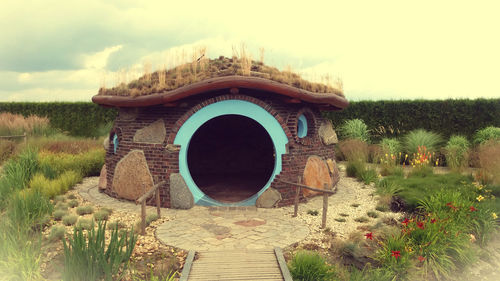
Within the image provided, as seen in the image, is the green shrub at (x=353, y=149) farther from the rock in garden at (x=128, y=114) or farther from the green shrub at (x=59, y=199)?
the green shrub at (x=59, y=199)

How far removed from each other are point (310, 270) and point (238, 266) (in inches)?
35.1

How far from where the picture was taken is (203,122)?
7473 millimetres

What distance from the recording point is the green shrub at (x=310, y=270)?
14.0 ft

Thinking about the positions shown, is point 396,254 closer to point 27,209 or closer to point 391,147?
point 27,209

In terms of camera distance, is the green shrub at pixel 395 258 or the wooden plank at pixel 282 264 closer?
the wooden plank at pixel 282 264

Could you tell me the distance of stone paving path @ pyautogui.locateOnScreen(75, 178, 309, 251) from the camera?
5.32 meters

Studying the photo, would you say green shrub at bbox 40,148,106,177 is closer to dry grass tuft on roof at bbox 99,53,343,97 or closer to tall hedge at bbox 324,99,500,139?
dry grass tuft on roof at bbox 99,53,343,97

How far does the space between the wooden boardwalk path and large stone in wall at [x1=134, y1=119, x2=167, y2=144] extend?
10.8 ft

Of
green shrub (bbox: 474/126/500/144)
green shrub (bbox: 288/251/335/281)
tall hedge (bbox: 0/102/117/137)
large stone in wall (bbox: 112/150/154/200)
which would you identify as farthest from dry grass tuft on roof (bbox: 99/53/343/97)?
tall hedge (bbox: 0/102/117/137)

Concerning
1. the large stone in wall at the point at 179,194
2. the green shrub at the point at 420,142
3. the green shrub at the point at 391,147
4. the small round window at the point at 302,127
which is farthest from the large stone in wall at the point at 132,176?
the green shrub at the point at 420,142

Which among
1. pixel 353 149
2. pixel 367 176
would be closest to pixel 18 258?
pixel 367 176

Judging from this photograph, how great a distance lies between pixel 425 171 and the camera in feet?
31.2

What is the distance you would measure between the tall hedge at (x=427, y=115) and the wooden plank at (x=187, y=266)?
42.5 ft

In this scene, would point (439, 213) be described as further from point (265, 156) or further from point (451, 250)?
point (265, 156)
